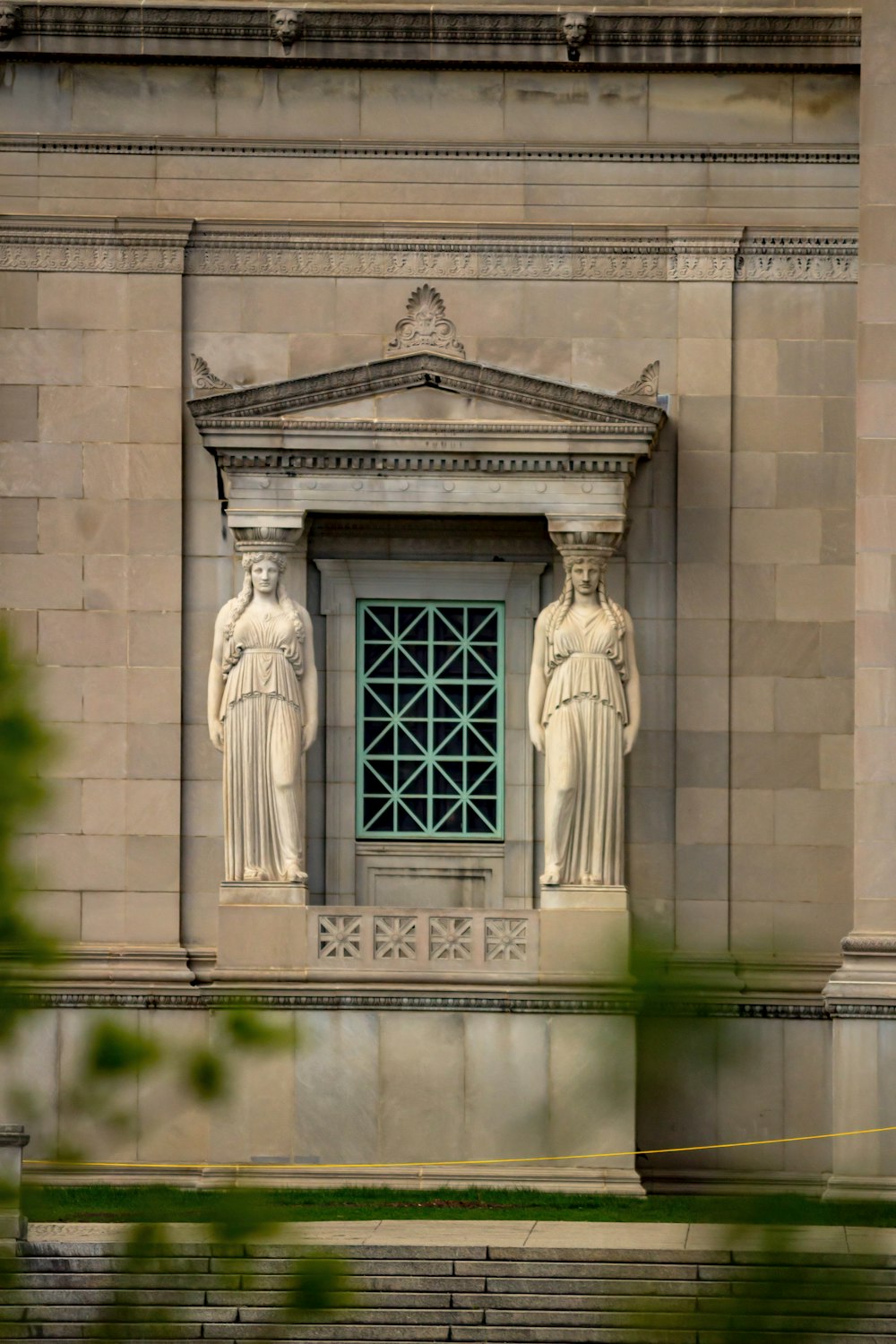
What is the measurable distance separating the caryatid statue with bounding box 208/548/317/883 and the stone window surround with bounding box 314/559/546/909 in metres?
0.84

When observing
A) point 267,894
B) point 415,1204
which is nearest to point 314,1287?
point 415,1204

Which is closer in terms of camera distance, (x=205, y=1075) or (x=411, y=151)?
(x=205, y=1075)

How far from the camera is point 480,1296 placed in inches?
752

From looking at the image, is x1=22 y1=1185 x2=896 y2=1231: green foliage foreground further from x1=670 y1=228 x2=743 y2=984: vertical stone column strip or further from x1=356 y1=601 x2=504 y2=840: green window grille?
x1=356 y1=601 x2=504 y2=840: green window grille

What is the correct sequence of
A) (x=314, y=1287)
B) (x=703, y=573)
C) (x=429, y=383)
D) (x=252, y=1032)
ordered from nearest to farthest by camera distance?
(x=314, y=1287), (x=252, y=1032), (x=429, y=383), (x=703, y=573)

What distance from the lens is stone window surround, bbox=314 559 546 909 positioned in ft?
80.6

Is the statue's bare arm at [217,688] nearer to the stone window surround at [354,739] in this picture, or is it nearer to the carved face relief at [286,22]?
the stone window surround at [354,739]

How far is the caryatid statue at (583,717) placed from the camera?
2358 centimetres

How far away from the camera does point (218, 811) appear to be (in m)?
24.6

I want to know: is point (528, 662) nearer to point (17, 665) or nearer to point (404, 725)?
point (404, 725)

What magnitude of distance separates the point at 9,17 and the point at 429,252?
445cm

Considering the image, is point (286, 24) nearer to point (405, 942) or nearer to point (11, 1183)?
point (405, 942)

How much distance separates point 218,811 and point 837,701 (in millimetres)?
5892

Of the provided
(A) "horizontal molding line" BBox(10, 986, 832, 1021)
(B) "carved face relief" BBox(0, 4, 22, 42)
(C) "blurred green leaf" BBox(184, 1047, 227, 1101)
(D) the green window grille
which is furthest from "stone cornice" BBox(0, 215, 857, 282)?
(C) "blurred green leaf" BBox(184, 1047, 227, 1101)
